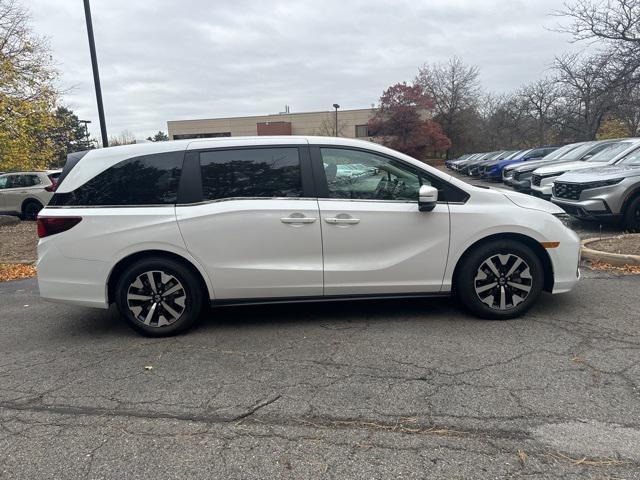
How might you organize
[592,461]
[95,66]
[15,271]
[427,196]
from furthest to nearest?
[95,66], [15,271], [427,196], [592,461]

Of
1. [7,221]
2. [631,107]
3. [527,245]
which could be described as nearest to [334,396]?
[527,245]

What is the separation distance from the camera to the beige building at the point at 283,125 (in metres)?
62.9

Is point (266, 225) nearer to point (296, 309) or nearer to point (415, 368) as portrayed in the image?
point (296, 309)

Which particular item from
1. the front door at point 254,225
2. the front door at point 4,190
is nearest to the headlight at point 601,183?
the front door at point 254,225

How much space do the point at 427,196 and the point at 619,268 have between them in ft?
12.0

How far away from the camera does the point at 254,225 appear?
4.27 metres

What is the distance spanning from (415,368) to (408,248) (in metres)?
1.22

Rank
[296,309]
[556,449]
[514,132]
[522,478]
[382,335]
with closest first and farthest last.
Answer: [522,478] → [556,449] → [382,335] → [296,309] → [514,132]

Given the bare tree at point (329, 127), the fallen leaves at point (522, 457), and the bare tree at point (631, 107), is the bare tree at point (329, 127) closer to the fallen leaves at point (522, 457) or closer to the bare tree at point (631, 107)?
the bare tree at point (631, 107)

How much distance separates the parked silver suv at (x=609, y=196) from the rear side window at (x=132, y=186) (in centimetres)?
687

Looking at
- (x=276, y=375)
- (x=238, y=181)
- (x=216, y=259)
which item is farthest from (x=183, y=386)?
(x=238, y=181)

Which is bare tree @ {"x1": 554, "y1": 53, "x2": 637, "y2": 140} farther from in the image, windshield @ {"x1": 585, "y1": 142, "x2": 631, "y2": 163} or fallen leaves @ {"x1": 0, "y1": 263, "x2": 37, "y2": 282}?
fallen leaves @ {"x1": 0, "y1": 263, "x2": 37, "y2": 282}

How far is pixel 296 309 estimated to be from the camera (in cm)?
509

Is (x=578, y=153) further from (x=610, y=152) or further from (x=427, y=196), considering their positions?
(x=427, y=196)
